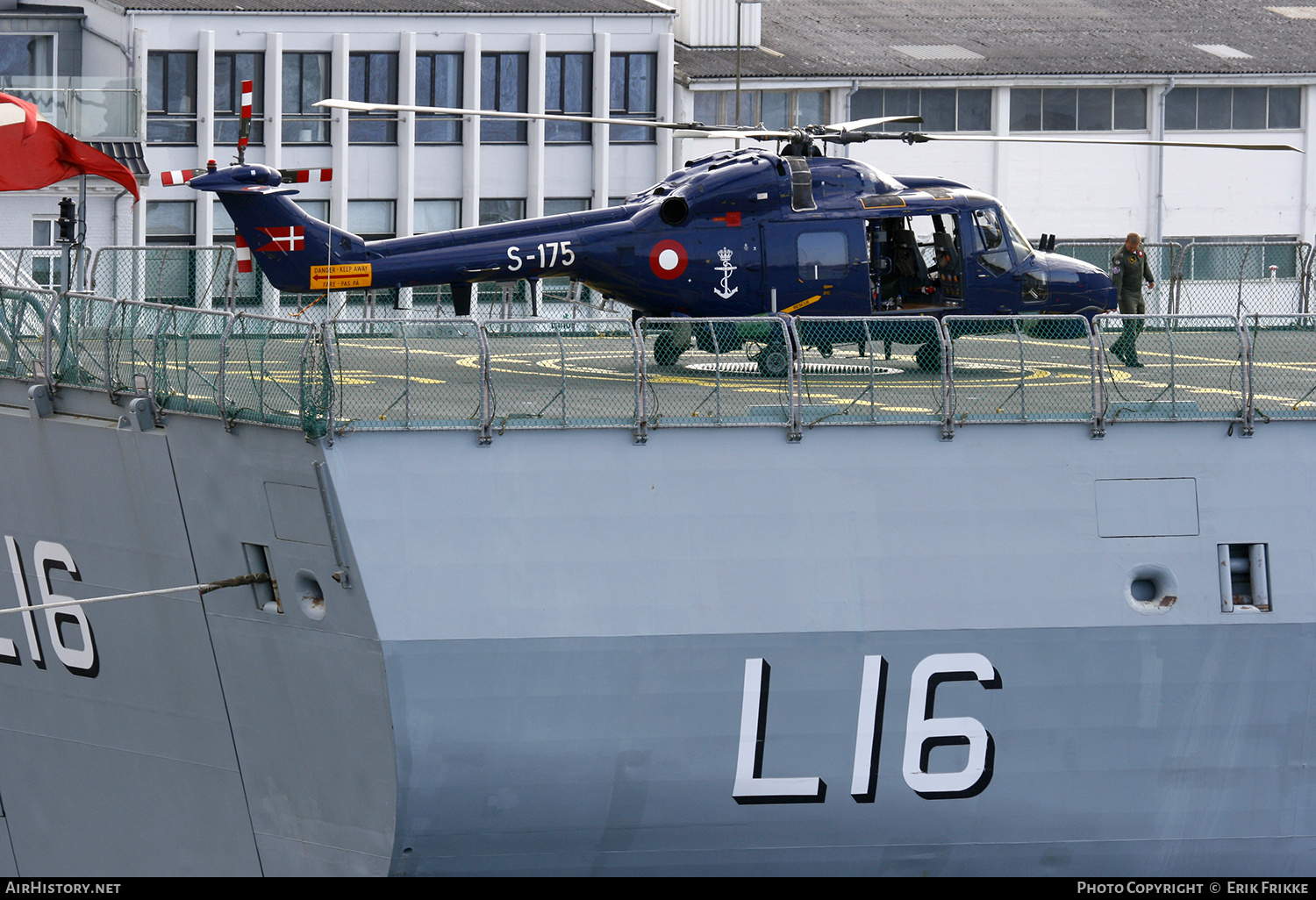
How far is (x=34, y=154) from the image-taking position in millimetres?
18547

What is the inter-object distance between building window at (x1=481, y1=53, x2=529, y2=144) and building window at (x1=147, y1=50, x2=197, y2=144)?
278 inches

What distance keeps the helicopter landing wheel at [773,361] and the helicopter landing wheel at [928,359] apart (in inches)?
57.2

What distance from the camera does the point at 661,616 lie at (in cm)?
1490

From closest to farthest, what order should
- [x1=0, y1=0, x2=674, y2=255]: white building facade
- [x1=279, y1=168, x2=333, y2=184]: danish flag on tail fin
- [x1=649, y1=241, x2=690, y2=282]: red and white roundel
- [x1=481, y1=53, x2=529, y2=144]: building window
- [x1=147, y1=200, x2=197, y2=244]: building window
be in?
[x1=279, y1=168, x2=333, y2=184]: danish flag on tail fin < [x1=649, y1=241, x2=690, y2=282]: red and white roundel < [x1=0, y1=0, x2=674, y2=255]: white building facade < [x1=147, y1=200, x2=197, y2=244]: building window < [x1=481, y1=53, x2=529, y2=144]: building window

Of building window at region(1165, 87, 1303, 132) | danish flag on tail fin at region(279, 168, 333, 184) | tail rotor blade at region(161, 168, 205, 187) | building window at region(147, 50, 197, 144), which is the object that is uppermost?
building window at region(1165, 87, 1303, 132)

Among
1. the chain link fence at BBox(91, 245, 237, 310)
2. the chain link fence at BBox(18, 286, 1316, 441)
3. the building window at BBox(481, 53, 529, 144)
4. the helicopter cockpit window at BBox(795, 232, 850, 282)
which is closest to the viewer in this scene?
the chain link fence at BBox(18, 286, 1316, 441)

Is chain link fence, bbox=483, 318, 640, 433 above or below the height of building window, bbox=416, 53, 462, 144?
below

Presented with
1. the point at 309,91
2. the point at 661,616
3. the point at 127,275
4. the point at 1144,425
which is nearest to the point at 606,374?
the point at 661,616

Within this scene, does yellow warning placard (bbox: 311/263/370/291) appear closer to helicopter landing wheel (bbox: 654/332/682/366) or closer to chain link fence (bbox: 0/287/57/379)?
chain link fence (bbox: 0/287/57/379)

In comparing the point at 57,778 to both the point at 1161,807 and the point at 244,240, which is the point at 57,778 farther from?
the point at 1161,807

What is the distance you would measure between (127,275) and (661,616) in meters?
16.8

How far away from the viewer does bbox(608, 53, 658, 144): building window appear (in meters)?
43.6

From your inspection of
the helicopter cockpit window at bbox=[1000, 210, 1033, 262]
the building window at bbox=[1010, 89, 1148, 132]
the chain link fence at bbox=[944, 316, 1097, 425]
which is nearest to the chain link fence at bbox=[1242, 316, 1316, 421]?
the chain link fence at bbox=[944, 316, 1097, 425]

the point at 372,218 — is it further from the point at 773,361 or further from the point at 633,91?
the point at 773,361
